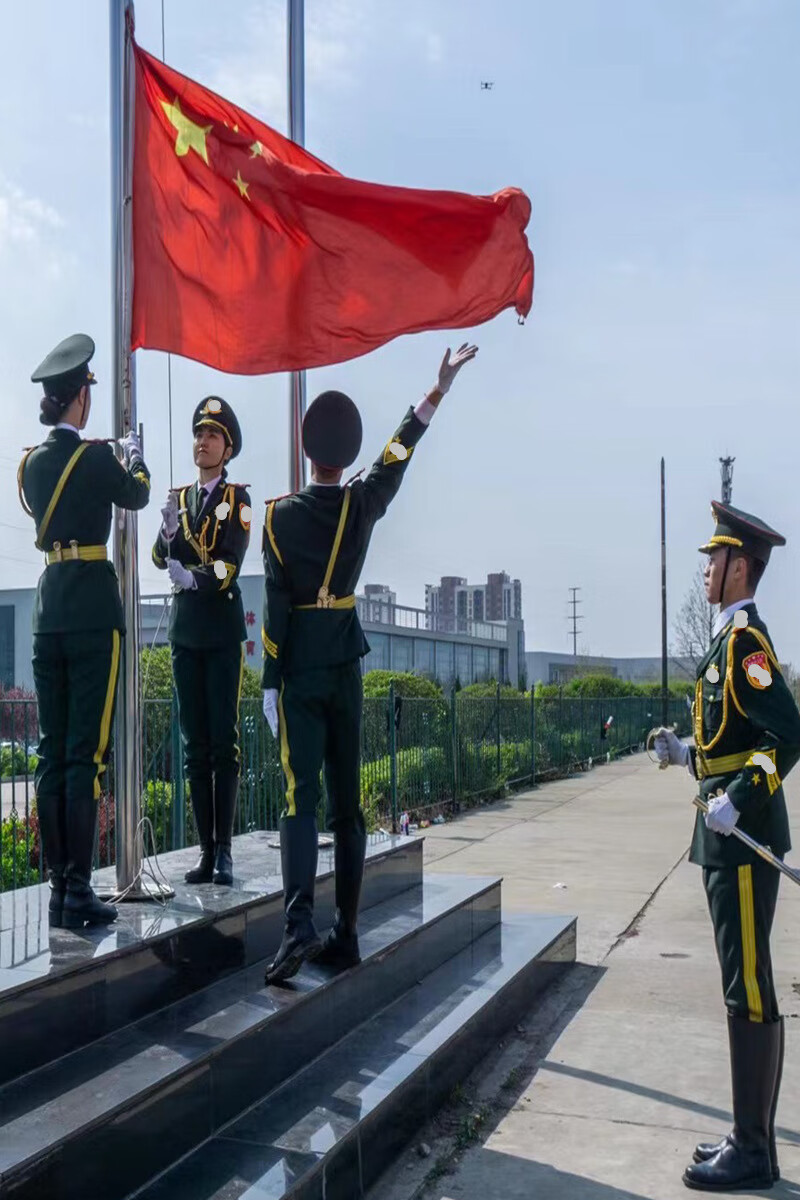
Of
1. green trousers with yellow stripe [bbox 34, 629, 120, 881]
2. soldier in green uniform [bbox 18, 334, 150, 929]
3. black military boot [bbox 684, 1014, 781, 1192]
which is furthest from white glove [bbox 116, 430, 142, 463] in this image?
black military boot [bbox 684, 1014, 781, 1192]

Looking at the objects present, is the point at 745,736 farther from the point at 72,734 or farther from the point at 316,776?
the point at 72,734

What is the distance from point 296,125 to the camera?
7.08m

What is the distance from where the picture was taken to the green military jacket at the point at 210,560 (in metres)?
5.62

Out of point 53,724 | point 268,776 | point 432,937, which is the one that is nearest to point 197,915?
point 53,724

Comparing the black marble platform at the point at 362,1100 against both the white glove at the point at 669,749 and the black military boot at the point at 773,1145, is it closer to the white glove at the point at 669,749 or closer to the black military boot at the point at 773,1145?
the black military boot at the point at 773,1145

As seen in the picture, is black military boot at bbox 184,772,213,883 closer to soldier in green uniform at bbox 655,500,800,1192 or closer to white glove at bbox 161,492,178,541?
white glove at bbox 161,492,178,541

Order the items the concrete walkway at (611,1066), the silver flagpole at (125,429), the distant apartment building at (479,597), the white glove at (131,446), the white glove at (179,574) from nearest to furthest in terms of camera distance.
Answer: the concrete walkway at (611,1066) < the white glove at (131,446) < the silver flagpole at (125,429) < the white glove at (179,574) < the distant apartment building at (479,597)

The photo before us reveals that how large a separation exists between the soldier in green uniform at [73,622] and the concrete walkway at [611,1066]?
1622 millimetres

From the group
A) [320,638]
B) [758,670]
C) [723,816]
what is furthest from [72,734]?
[758,670]

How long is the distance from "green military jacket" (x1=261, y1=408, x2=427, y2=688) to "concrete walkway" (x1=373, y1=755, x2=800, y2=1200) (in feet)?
5.84

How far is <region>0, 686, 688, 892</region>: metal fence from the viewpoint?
23.1ft

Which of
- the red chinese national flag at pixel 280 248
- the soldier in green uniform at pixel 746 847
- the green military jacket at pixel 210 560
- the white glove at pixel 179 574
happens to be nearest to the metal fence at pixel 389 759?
the green military jacket at pixel 210 560

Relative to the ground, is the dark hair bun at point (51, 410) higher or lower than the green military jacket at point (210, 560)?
higher

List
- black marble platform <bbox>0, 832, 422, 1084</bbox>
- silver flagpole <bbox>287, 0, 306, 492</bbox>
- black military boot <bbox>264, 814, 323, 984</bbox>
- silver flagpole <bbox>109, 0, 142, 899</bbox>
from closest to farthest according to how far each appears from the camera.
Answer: black marble platform <bbox>0, 832, 422, 1084</bbox> < black military boot <bbox>264, 814, 323, 984</bbox> < silver flagpole <bbox>109, 0, 142, 899</bbox> < silver flagpole <bbox>287, 0, 306, 492</bbox>
